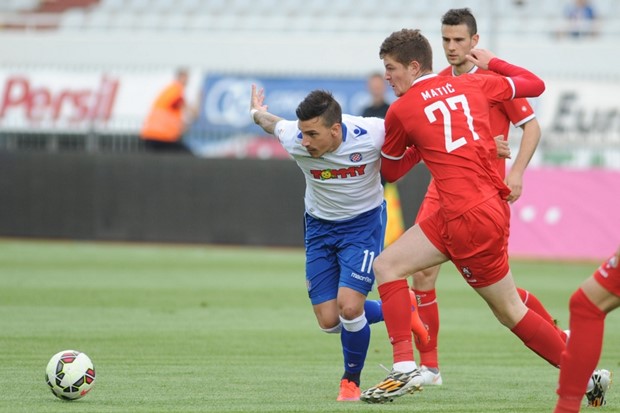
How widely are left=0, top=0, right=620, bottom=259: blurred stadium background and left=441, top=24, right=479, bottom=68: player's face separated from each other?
34.3 ft

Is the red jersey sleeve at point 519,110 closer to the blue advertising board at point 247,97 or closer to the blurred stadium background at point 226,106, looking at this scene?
the blurred stadium background at point 226,106

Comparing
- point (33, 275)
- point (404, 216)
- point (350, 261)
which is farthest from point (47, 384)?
point (404, 216)

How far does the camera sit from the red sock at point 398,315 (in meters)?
6.97

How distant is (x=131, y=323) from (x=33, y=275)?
15.6ft

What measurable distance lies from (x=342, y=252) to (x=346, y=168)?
0.57m

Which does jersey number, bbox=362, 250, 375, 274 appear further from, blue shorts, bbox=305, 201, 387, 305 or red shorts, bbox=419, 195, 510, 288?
red shorts, bbox=419, 195, 510, 288

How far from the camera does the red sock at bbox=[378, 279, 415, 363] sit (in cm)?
697

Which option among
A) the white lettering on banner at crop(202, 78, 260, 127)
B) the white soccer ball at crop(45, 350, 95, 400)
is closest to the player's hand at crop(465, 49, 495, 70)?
the white soccer ball at crop(45, 350, 95, 400)

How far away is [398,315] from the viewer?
704 centimetres

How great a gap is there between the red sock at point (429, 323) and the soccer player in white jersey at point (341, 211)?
54 cm

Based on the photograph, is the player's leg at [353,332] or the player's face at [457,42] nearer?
the player's leg at [353,332]

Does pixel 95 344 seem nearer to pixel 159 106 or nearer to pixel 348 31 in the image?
pixel 159 106

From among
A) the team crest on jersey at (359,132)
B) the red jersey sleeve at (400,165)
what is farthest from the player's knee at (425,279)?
the team crest on jersey at (359,132)

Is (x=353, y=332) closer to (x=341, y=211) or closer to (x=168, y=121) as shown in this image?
(x=341, y=211)
